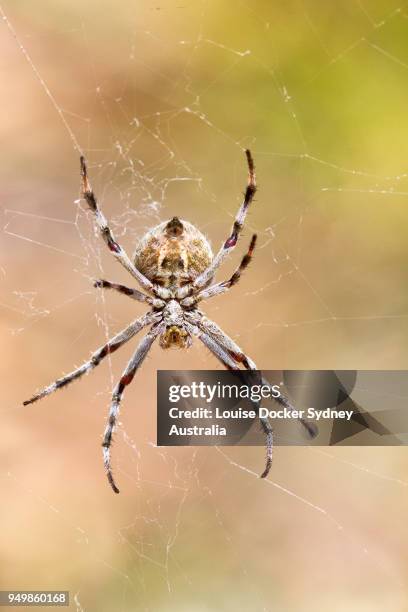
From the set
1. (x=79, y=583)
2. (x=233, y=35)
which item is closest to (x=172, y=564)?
(x=79, y=583)

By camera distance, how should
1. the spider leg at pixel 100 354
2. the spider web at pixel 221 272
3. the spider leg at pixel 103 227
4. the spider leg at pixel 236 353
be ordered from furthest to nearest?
the spider web at pixel 221 272 → the spider leg at pixel 236 353 → the spider leg at pixel 100 354 → the spider leg at pixel 103 227

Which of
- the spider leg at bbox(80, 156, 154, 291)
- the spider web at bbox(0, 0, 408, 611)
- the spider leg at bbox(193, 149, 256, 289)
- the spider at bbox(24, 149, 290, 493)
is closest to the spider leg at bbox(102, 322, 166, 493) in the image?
the spider at bbox(24, 149, 290, 493)

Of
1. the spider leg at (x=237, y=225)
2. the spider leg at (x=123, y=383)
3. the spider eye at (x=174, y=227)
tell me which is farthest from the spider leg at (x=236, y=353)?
the spider eye at (x=174, y=227)

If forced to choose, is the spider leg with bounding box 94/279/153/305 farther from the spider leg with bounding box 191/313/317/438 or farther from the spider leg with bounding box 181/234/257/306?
the spider leg with bounding box 191/313/317/438

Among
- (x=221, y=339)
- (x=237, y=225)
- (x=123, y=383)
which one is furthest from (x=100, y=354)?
(x=237, y=225)

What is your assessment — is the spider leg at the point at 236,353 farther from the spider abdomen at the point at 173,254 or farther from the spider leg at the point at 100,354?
the spider abdomen at the point at 173,254

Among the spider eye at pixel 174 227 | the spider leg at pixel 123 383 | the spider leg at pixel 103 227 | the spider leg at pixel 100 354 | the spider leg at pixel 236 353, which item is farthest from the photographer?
the spider leg at pixel 236 353

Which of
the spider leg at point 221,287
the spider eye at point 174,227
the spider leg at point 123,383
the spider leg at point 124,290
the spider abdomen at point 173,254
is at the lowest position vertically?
the spider leg at point 123,383
